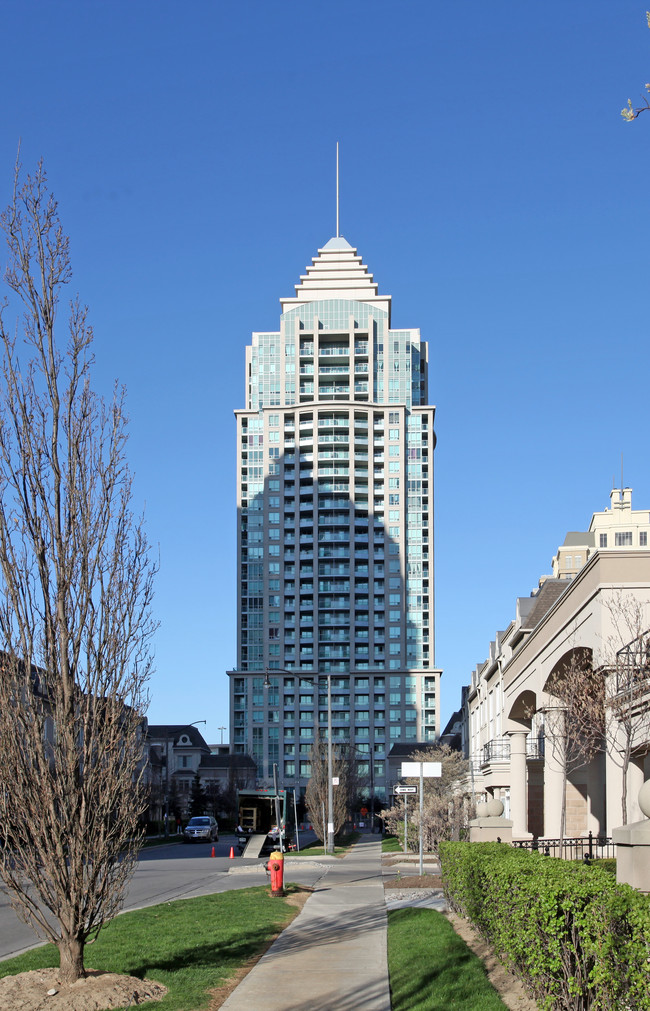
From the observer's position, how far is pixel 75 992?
35.9ft

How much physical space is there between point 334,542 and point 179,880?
94.8 meters

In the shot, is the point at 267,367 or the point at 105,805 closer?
the point at 105,805

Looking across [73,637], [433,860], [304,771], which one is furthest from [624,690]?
[304,771]

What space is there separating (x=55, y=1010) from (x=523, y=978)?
14.8 ft

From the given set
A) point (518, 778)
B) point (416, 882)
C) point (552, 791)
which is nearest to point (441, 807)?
point (518, 778)

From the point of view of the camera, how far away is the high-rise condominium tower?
12394 cm

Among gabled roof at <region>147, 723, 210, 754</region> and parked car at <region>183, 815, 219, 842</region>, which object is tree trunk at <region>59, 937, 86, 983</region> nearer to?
parked car at <region>183, 815, 219, 842</region>

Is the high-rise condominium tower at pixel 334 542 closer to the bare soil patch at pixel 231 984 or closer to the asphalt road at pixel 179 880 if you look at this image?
the asphalt road at pixel 179 880

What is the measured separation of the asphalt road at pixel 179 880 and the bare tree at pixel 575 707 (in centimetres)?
820

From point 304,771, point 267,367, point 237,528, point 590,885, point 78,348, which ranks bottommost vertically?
point 304,771

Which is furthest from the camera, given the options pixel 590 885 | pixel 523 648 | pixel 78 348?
pixel 523 648

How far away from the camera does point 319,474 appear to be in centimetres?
12744

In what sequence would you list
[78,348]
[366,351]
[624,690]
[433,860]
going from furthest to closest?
[366,351] → [433,860] → [624,690] → [78,348]

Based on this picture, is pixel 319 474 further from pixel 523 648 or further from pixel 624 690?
pixel 624 690
